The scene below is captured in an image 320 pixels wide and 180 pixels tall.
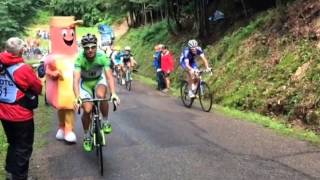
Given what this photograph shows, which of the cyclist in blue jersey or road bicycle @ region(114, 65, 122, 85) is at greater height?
the cyclist in blue jersey

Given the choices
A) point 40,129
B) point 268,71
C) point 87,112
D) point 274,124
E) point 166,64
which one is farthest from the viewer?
point 166,64

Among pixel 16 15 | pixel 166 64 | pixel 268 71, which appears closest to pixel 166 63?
pixel 166 64

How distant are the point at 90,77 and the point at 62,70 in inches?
65.5

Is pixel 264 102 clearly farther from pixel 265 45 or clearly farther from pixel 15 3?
pixel 15 3

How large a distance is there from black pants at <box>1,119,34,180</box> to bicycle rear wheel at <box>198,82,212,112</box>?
852 cm

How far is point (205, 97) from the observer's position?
661 inches

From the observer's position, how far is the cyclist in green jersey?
970 cm

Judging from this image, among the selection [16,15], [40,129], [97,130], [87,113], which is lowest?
[40,129]

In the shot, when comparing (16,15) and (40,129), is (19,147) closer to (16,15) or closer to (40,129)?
(40,129)

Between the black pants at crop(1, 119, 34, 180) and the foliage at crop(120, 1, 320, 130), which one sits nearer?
the black pants at crop(1, 119, 34, 180)

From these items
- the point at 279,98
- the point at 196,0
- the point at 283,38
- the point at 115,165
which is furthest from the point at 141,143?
the point at 196,0

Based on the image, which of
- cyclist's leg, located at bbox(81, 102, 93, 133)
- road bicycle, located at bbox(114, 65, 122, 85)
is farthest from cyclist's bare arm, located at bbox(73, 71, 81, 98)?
road bicycle, located at bbox(114, 65, 122, 85)

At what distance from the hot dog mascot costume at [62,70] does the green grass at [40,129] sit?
589 millimetres

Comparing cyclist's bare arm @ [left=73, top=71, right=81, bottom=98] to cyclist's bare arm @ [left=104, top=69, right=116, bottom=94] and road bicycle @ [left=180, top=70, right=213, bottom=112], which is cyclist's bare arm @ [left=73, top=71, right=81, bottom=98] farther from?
road bicycle @ [left=180, top=70, right=213, bottom=112]
